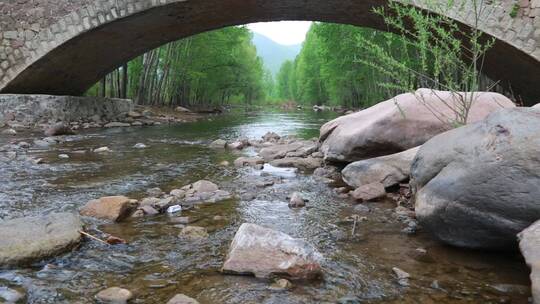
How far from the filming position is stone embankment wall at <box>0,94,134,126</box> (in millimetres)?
10987

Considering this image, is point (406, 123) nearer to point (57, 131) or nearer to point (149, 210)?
point (149, 210)

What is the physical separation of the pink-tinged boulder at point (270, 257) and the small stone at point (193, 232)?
0.56 metres

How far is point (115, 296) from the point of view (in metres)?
2.04

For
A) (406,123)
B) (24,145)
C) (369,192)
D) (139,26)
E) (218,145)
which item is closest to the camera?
(369,192)

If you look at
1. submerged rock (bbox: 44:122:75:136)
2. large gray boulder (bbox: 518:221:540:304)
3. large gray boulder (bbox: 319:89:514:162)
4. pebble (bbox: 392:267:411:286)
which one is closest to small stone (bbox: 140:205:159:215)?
pebble (bbox: 392:267:411:286)

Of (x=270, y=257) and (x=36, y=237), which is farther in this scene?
(x=36, y=237)

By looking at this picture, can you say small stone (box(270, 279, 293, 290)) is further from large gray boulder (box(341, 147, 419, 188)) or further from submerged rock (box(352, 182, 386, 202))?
large gray boulder (box(341, 147, 419, 188))

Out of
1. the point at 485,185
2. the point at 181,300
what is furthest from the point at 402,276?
the point at 181,300

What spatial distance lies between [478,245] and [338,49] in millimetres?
24072

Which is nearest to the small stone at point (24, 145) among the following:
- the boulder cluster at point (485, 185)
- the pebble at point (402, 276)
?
the boulder cluster at point (485, 185)

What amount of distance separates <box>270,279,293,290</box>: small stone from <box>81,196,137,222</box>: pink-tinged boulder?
167cm

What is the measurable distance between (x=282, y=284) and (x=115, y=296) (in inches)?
33.1

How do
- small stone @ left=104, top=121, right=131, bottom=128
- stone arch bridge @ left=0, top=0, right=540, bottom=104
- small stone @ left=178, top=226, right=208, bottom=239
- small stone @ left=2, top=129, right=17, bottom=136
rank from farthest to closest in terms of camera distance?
small stone @ left=104, top=121, right=131, bottom=128 < small stone @ left=2, top=129, right=17, bottom=136 < stone arch bridge @ left=0, top=0, right=540, bottom=104 < small stone @ left=178, top=226, right=208, bottom=239

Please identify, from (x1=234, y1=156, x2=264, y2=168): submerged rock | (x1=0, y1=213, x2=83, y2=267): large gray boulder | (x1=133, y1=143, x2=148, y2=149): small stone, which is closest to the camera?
(x1=0, y1=213, x2=83, y2=267): large gray boulder
